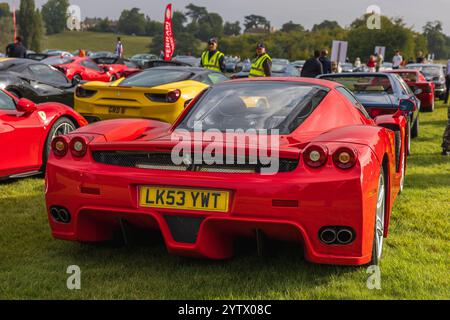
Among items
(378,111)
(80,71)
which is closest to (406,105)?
(378,111)

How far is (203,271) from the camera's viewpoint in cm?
354

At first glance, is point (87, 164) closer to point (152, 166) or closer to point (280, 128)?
point (152, 166)

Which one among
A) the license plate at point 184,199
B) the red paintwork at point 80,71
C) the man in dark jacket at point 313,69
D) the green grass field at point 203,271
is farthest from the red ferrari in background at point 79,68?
the license plate at point 184,199

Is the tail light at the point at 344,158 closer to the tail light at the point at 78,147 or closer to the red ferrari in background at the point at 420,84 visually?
the tail light at the point at 78,147

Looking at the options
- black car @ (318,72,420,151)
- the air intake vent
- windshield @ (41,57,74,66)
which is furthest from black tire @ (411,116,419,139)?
windshield @ (41,57,74,66)

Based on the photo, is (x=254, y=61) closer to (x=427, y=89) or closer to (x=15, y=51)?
(x=427, y=89)

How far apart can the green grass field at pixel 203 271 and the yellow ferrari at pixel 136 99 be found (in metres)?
3.43

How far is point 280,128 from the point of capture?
145 inches

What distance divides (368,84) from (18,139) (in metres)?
4.79

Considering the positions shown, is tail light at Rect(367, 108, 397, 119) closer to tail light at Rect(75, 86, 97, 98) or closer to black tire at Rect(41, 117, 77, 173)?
black tire at Rect(41, 117, 77, 173)

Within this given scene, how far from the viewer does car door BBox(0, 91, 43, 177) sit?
222 inches

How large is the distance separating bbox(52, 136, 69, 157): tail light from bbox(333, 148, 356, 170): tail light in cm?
165
